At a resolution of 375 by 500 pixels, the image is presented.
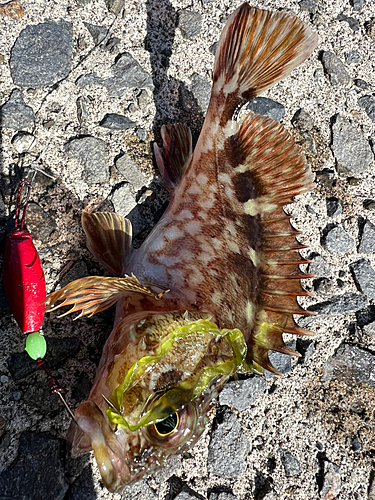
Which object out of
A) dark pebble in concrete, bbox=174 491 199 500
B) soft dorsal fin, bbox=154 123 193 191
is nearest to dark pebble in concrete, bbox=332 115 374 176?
soft dorsal fin, bbox=154 123 193 191

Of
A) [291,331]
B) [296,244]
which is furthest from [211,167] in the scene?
[291,331]

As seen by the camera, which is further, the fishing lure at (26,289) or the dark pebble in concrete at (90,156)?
the dark pebble in concrete at (90,156)

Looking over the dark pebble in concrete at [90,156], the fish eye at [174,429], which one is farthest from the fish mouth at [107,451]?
the dark pebble in concrete at [90,156]

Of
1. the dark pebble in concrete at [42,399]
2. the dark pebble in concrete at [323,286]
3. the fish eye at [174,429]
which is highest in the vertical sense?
the fish eye at [174,429]

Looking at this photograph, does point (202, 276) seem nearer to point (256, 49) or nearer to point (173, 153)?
point (173, 153)

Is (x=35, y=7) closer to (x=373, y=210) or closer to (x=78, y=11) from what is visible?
(x=78, y=11)

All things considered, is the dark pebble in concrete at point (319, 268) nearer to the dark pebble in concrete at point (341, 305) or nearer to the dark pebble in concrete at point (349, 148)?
the dark pebble in concrete at point (341, 305)

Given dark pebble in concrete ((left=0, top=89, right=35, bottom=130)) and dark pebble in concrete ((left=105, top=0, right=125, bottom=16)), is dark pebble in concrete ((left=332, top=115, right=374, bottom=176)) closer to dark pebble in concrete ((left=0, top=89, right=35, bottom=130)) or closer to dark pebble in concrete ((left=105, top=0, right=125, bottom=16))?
dark pebble in concrete ((left=105, top=0, right=125, bottom=16))
